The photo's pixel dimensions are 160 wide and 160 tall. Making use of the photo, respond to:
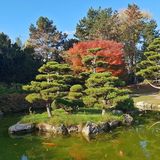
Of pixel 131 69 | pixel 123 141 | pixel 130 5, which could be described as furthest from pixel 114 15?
pixel 123 141

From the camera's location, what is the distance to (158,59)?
108 feet

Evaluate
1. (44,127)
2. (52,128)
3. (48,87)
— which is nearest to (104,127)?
(52,128)

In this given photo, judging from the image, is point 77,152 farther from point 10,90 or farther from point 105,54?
point 105,54

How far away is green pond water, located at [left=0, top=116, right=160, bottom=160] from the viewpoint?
1730 centimetres

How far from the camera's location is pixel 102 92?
25.5 metres

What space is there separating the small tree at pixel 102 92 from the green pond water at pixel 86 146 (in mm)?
2670

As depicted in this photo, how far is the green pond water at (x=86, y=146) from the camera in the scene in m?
17.3

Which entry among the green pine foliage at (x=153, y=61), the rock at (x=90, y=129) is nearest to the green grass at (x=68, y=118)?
the rock at (x=90, y=129)

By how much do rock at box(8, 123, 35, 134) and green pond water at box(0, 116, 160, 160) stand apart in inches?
19.1

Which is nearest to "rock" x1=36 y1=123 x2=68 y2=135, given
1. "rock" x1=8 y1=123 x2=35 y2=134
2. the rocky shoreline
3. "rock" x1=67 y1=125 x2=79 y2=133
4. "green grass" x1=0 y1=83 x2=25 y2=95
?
the rocky shoreline

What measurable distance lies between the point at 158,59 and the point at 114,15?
27.5 m

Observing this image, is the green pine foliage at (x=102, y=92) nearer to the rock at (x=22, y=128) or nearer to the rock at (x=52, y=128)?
the rock at (x=52, y=128)

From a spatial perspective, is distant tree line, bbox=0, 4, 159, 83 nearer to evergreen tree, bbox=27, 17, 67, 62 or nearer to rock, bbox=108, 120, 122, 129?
evergreen tree, bbox=27, 17, 67, 62

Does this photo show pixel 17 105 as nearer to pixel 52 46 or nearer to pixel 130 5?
pixel 52 46
